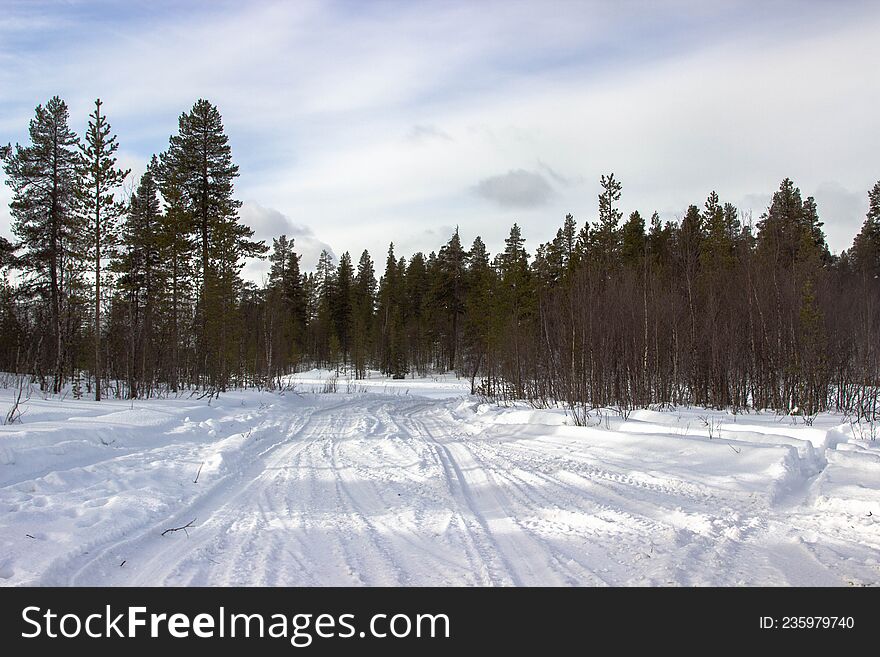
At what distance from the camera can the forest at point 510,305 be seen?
18.3 meters

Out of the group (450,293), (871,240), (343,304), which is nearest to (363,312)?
(343,304)

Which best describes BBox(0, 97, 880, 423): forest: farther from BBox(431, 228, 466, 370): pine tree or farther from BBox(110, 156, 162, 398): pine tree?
BBox(431, 228, 466, 370): pine tree

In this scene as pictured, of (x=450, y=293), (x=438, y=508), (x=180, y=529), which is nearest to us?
(x=180, y=529)

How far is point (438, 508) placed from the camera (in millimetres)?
6191

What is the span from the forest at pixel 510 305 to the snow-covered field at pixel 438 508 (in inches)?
228

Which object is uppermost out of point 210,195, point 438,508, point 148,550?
point 210,195

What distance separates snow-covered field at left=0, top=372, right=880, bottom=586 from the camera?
4203 millimetres

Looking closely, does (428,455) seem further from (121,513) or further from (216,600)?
(216,600)

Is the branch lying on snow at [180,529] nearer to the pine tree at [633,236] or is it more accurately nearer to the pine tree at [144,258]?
the pine tree at [144,258]

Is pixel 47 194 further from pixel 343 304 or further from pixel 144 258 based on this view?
pixel 343 304

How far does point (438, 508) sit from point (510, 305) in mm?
30698

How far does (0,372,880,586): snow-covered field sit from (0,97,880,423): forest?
19.0 ft

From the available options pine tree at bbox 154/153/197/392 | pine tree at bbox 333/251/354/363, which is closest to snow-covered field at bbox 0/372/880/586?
pine tree at bbox 154/153/197/392

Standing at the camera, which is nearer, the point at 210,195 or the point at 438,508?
the point at 438,508
